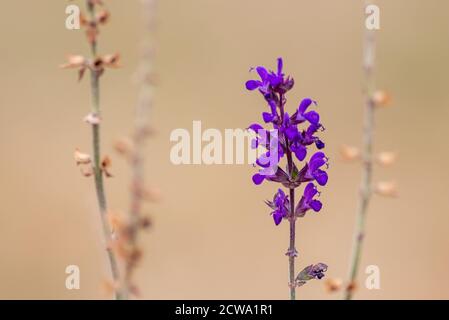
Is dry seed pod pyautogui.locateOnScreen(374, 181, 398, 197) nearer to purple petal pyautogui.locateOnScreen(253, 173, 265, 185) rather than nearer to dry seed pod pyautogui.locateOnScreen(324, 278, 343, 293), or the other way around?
dry seed pod pyautogui.locateOnScreen(324, 278, 343, 293)

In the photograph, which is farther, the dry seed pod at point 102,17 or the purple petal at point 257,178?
the purple petal at point 257,178

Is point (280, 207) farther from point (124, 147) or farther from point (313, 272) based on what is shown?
point (124, 147)

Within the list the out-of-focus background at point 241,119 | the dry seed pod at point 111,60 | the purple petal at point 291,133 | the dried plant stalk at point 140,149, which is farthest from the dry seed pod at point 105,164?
the out-of-focus background at point 241,119

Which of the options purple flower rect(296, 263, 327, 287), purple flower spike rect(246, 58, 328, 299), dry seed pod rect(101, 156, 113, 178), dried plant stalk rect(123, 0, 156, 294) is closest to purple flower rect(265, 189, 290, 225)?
purple flower spike rect(246, 58, 328, 299)

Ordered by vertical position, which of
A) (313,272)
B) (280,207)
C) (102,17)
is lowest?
(313,272)

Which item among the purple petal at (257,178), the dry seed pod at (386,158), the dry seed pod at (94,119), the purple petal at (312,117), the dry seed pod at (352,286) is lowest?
the dry seed pod at (352,286)

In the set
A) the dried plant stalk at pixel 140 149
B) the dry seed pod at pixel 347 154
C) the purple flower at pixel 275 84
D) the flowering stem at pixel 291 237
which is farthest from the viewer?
the purple flower at pixel 275 84

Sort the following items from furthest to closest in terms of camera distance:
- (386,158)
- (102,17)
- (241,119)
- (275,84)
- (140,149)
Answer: (241,119), (275,84), (102,17), (386,158), (140,149)

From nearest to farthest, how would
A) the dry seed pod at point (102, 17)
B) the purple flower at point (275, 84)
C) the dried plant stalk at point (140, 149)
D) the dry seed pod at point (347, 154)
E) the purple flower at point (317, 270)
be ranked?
1. the dried plant stalk at point (140, 149)
2. the dry seed pod at point (347, 154)
3. the dry seed pod at point (102, 17)
4. the purple flower at point (275, 84)
5. the purple flower at point (317, 270)

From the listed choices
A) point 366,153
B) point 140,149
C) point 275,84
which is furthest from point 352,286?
point 275,84

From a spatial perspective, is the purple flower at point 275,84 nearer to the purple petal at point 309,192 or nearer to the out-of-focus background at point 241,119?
the purple petal at point 309,192
